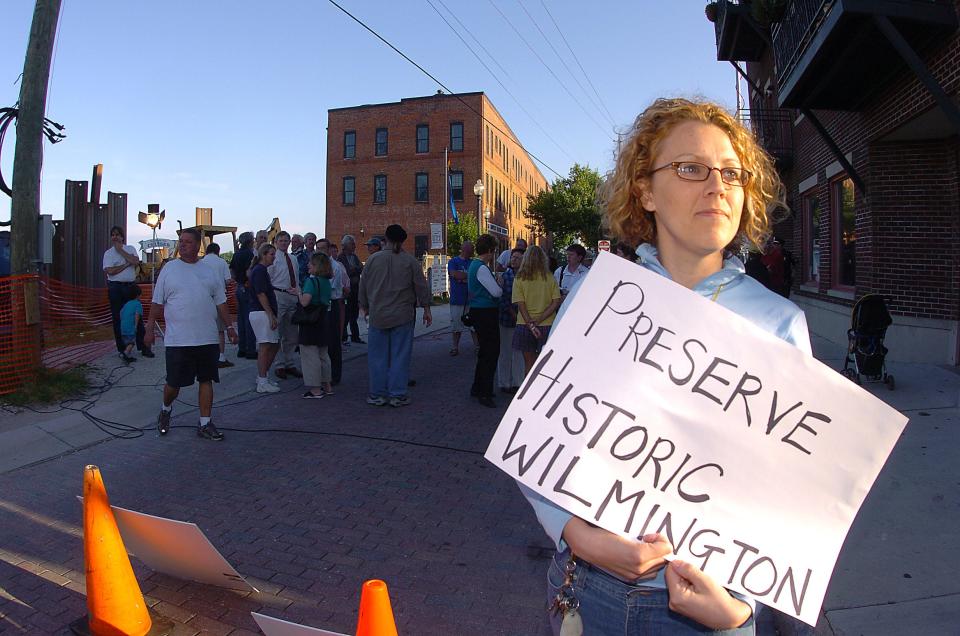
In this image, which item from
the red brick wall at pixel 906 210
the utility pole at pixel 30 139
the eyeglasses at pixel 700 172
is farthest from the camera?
the red brick wall at pixel 906 210

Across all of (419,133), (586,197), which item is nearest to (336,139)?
(419,133)

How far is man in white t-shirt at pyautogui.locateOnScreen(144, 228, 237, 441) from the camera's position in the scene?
6047 millimetres

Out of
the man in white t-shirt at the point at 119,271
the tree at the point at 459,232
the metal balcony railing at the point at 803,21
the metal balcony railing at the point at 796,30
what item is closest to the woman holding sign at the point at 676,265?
the metal balcony railing at the point at 803,21

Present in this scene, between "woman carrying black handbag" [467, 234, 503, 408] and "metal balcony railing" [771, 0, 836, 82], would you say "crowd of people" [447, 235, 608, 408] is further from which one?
"metal balcony railing" [771, 0, 836, 82]

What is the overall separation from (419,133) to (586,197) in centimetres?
1396

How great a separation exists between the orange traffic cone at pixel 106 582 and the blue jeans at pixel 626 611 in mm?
2506

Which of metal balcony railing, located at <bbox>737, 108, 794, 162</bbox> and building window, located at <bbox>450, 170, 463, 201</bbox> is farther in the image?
building window, located at <bbox>450, 170, 463, 201</bbox>

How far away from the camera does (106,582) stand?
3.06 m

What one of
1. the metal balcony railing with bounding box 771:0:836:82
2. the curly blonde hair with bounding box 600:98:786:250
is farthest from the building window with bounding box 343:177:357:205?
the curly blonde hair with bounding box 600:98:786:250

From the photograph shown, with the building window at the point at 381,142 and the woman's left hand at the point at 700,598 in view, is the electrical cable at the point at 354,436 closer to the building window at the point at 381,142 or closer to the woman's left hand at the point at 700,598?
the woman's left hand at the point at 700,598

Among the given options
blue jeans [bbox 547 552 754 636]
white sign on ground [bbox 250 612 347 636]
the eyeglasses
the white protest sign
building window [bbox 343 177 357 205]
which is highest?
building window [bbox 343 177 357 205]

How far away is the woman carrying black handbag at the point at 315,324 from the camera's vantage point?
7.97 m

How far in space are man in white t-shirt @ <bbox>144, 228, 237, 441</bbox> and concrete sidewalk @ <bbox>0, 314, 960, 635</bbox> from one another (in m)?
0.60

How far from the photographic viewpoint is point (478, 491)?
5.04m
